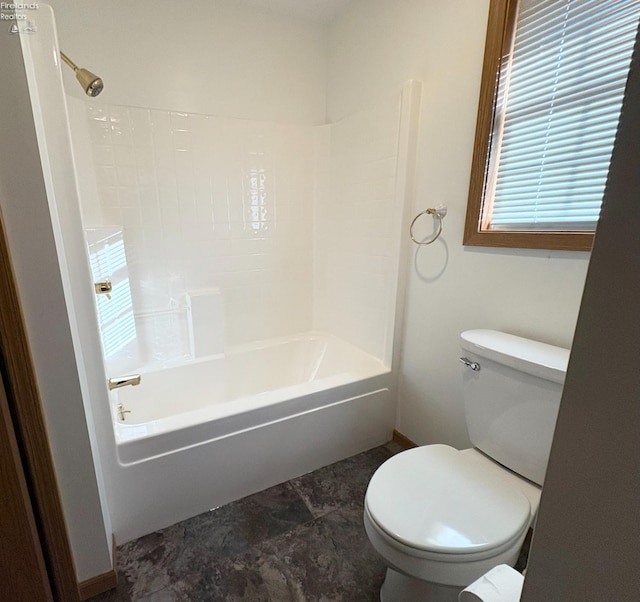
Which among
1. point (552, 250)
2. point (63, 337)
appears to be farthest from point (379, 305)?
point (63, 337)

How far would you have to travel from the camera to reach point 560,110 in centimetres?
110

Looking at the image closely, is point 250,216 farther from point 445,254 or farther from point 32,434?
point 32,434

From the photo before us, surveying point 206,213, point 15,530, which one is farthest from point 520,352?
point 206,213

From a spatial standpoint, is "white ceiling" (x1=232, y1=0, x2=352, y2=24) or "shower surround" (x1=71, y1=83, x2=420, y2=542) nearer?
"shower surround" (x1=71, y1=83, x2=420, y2=542)

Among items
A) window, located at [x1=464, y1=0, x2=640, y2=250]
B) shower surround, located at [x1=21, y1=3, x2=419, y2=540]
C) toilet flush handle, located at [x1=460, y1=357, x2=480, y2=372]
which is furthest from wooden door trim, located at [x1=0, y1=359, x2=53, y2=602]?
window, located at [x1=464, y1=0, x2=640, y2=250]

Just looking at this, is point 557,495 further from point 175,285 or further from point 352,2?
point 352,2

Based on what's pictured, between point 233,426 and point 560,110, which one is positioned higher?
point 560,110

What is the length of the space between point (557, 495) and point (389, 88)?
1.86 metres

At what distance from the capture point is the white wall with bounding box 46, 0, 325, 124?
61.9 inches

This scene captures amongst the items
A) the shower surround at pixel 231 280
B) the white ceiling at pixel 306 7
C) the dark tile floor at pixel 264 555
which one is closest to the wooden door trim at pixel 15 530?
the shower surround at pixel 231 280

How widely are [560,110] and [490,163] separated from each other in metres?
0.26

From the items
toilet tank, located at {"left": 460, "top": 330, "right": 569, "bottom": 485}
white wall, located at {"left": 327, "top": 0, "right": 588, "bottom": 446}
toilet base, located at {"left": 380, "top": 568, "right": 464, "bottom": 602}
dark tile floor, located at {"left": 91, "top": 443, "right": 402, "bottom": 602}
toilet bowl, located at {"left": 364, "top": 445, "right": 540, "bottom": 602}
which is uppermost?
white wall, located at {"left": 327, "top": 0, "right": 588, "bottom": 446}

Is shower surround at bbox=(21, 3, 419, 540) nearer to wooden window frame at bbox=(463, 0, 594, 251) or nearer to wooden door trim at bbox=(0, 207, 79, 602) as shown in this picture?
wooden door trim at bbox=(0, 207, 79, 602)

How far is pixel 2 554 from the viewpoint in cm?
83
